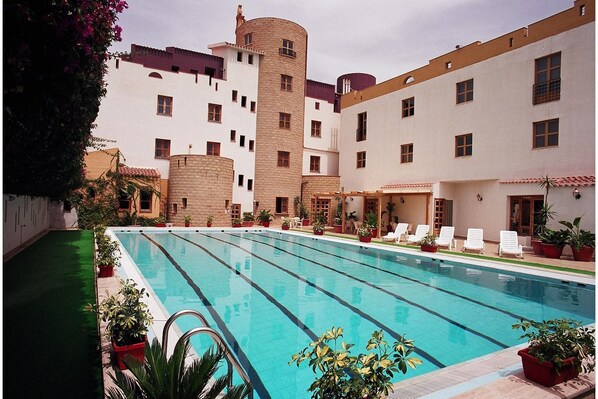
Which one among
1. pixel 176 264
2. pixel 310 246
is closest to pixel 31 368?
pixel 176 264

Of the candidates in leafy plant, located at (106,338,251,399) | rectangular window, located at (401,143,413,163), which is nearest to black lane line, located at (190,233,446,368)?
leafy plant, located at (106,338,251,399)

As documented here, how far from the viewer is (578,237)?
12.2 metres

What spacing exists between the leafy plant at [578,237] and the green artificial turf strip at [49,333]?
1379cm

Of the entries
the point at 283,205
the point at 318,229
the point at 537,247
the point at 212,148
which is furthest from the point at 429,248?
the point at 212,148

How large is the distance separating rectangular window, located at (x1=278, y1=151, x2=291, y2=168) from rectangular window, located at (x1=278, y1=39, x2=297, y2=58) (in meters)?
6.86

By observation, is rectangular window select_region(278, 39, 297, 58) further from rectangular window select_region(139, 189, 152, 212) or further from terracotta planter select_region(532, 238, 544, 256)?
terracotta planter select_region(532, 238, 544, 256)

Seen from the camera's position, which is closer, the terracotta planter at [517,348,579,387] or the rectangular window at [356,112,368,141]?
the terracotta planter at [517,348,579,387]

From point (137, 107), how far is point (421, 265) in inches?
736

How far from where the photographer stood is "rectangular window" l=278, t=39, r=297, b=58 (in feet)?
85.0

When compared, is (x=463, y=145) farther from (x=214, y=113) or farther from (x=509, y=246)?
(x=214, y=113)

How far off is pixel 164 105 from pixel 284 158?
8462mm

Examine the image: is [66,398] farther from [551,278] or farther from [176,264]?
[551,278]

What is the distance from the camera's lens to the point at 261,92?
2572 cm

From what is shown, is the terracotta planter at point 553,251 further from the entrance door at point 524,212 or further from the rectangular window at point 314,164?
the rectangular window at point 314,164
